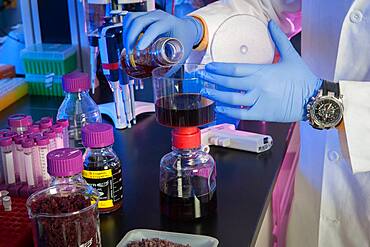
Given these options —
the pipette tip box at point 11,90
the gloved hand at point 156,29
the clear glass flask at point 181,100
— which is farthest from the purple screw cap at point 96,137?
the pipette tip box at point 11,90

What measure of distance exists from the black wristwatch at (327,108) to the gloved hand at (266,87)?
0.9 inches

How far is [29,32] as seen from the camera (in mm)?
1891

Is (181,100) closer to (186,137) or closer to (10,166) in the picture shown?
(186,137)

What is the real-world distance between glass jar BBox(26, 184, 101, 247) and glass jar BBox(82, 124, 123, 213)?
10cm

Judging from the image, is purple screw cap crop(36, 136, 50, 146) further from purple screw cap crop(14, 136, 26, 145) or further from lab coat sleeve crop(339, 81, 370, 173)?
lab coat sleeve crop(339, 81, 370, 173)

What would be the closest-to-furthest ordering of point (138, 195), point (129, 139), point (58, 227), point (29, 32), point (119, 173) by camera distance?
point (58, 227) < point (119, 173) < point (138, 195) < point (129, 139) < point (29, 32)

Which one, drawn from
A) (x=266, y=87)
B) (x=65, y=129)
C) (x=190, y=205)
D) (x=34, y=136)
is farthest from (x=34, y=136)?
(x=266, y=87)

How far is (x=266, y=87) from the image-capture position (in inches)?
45.1

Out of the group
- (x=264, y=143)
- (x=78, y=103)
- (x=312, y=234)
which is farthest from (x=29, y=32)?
(x=312, y=234)

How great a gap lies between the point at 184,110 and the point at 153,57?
0.32 metres

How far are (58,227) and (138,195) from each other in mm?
307

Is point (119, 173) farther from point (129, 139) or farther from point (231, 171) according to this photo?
point (129, 139)

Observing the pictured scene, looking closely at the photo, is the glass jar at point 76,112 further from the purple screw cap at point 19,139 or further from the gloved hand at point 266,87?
the gloved hand at point 266,87

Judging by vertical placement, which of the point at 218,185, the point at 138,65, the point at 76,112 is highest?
the point at 138,65
